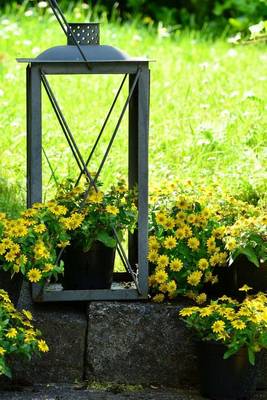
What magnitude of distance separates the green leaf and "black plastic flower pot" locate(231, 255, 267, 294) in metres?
0.51

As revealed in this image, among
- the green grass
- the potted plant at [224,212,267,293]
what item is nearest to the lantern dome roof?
the potted plant at [224,212,267,293]

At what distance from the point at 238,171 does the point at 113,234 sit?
4.62 ft

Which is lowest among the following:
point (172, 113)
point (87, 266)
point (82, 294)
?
point (82, 294)

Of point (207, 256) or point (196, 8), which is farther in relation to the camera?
point (196, 8)

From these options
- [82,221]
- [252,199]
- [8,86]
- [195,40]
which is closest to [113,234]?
[82,221]

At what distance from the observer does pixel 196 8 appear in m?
10.2

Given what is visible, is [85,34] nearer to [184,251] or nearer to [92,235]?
[92,235]

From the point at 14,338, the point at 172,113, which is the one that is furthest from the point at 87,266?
the point at 172,113

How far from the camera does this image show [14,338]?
3.71 meters

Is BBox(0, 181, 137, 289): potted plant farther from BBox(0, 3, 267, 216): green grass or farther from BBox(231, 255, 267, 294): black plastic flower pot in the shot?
BBox(0, 3, 267, 216): green grass

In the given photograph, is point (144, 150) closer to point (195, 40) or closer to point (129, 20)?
point (195, 40)

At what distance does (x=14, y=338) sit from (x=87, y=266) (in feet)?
1.65

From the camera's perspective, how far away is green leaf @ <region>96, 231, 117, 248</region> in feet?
13.2

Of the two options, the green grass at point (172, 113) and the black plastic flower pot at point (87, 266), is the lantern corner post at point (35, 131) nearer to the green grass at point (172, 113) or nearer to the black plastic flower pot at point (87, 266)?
the black plastic flower pot at point (87, 266)
